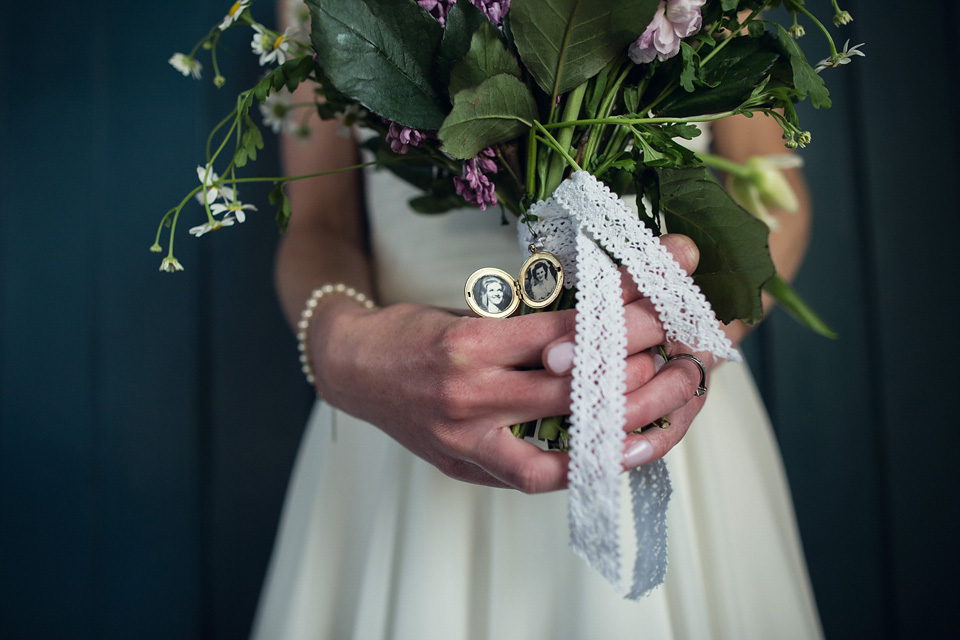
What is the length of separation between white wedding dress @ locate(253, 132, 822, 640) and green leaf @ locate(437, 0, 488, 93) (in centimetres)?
32

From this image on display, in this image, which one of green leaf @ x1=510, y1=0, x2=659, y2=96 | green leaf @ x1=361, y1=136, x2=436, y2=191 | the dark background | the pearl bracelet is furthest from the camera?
the dark background

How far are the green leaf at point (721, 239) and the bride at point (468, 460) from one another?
20 mm

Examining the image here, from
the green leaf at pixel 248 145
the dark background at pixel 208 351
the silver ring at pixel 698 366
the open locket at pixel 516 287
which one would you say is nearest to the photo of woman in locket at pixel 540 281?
the open locket at pixel 516 287

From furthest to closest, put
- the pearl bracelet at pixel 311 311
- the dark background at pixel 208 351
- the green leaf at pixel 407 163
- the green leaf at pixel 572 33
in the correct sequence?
the dark background at pixel 208 351 → the pearl bracelet at pixel 311 311 → the green leaf at pixel 407 163 → the green leaf at pixel 572 33

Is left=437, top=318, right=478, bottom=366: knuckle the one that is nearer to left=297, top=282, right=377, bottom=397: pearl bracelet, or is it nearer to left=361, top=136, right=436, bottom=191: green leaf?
left=361, top=136, right=436, bottom=191: green leaf

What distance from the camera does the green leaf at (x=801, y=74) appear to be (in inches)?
13.5

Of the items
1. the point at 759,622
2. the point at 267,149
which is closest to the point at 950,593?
the point at 759,622

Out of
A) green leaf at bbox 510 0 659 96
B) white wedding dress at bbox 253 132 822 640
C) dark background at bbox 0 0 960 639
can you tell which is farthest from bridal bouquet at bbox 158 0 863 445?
dark background at bbox 0 0 960 639

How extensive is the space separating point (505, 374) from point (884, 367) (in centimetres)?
78

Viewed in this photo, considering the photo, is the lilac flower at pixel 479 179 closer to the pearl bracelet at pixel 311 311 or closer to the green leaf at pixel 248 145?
the green leaf at pixel 248 145

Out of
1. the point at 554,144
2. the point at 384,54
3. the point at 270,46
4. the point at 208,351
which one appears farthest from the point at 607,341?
the point at 208,351

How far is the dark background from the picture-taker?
838 millimetres

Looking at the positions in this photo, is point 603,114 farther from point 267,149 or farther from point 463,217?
point 267,149

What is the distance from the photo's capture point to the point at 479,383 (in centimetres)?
38
